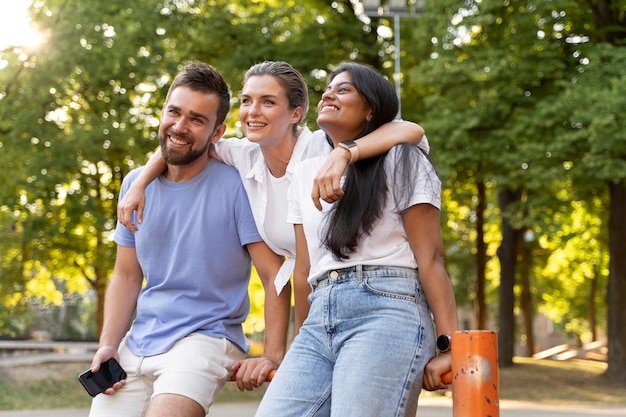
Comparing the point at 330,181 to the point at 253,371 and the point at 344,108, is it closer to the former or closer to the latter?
the point at 344,108

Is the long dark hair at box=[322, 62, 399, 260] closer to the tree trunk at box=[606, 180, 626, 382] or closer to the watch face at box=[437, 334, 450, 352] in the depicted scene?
the watch face at box=[437, 334, 450, 352]

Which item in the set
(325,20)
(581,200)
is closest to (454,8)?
(325,20)

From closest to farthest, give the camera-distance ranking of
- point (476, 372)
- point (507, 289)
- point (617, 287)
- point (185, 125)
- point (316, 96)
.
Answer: point (476, 372) → point (185, 125) → point (316, 96) → point (617, 287) → point (507, 289)

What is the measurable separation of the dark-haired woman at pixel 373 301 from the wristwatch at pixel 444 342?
0.19 ft

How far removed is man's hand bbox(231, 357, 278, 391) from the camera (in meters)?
3.33

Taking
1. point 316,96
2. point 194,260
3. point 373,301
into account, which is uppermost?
point 316,96

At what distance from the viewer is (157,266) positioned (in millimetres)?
3637

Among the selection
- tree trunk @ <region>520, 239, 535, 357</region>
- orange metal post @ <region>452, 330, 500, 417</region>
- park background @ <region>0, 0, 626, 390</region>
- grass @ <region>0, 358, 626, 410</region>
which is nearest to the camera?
orange metal post @ <region>452, 330, 500, 417</region>

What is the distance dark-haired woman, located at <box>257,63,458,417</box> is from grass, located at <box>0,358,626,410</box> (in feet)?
41.0

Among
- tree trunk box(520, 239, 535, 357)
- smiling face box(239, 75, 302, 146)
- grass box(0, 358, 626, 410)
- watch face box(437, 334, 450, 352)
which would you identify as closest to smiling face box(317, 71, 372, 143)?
smiling face box(239, 75, 302, 146)

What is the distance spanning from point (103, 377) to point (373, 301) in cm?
113

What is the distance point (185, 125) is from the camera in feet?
11.9

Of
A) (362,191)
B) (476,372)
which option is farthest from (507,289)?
(476,372)

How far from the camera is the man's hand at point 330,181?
9.82 feet
